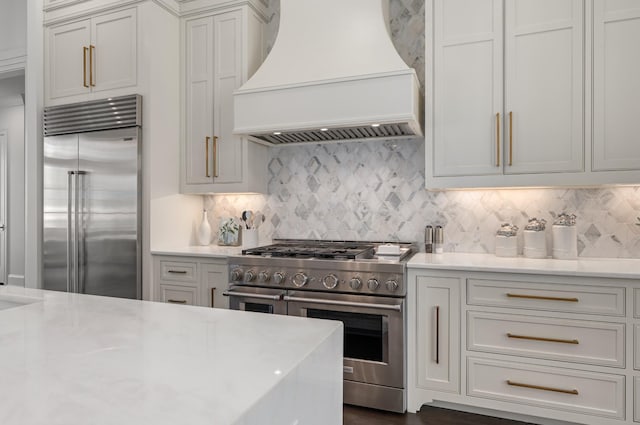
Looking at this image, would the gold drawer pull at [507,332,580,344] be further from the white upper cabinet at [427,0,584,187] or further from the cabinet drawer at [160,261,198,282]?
the cabinet drawer at [160,261,198,282]

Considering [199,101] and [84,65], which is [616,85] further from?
[84,65]

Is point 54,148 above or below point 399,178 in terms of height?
above

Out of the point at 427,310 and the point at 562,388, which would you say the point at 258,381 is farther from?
the point at 562,388

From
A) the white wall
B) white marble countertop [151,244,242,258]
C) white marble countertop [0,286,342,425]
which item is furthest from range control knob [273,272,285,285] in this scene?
the white wall

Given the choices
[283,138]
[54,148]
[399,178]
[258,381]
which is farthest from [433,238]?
[54,148]

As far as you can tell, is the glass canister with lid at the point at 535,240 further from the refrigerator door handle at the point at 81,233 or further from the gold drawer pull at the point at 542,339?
the refrigerator door handle at the point at 81,233

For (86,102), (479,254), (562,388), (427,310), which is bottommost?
(562,388)

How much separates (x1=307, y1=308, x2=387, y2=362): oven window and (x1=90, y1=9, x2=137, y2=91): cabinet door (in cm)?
229

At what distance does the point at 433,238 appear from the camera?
2.95 m

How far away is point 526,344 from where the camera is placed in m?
2.24

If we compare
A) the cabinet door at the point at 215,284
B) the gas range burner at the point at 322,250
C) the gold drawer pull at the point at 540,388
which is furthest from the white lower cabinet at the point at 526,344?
the cabinet door at the point at 215,284

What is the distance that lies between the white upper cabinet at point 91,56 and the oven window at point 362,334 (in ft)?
7.50

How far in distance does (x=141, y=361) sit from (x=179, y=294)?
7.87 ft

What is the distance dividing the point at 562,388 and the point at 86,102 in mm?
3646
